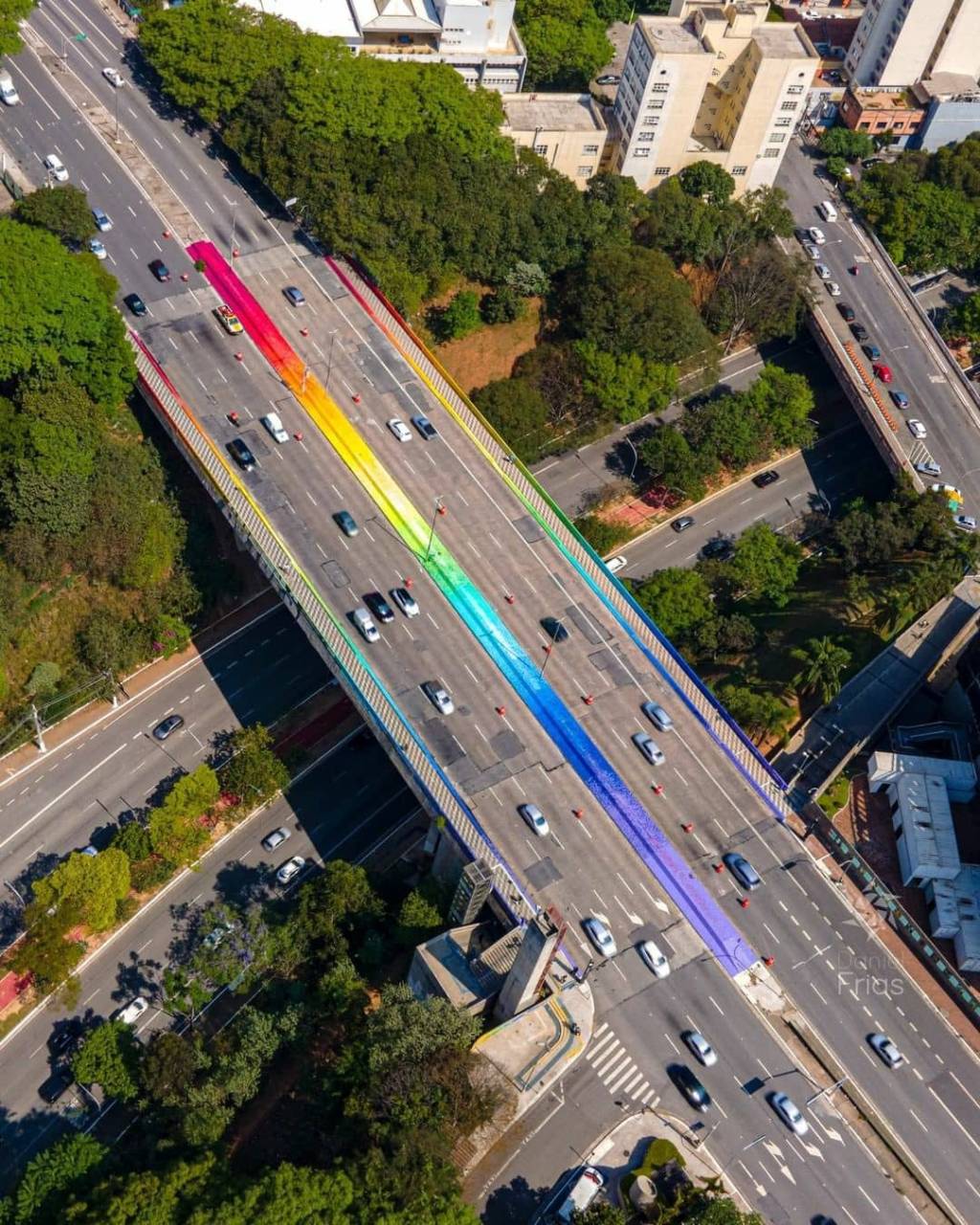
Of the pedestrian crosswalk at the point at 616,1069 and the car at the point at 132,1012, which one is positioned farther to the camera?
the car at the point at 132,1012

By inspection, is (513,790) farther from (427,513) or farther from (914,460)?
(914,460)

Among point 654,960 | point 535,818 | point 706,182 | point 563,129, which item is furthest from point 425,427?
point 654,960

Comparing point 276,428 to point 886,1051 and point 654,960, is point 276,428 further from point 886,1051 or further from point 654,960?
point 886,1051

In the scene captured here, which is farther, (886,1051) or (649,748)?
(649,748)

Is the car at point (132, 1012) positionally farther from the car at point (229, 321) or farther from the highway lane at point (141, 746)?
the car at point (229, 321)

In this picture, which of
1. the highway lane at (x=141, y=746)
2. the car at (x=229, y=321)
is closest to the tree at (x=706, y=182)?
the car at (x=229, y=321)
